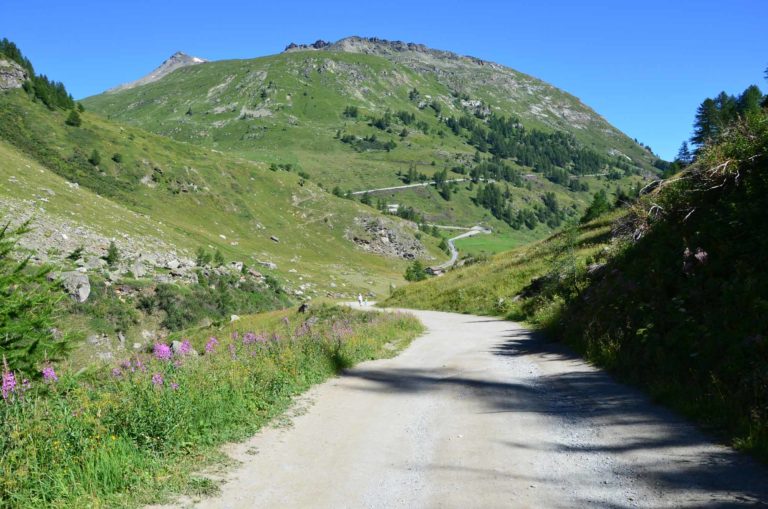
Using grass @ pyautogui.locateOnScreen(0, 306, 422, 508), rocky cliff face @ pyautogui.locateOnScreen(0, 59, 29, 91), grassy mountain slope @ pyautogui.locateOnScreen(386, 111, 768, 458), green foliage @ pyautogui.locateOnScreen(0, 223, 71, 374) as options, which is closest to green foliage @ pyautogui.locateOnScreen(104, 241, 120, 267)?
green foliage @ pyautogui.locateOnScreen(0, 223, 71, 374)

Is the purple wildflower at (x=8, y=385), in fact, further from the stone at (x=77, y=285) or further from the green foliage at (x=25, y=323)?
the stone at (x=77, y=285)

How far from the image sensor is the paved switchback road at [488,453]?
5227mm

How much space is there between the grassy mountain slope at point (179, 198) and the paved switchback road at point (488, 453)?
4548 centimetres

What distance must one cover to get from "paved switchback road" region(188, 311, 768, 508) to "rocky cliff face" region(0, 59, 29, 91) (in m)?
105

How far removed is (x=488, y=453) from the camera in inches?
254

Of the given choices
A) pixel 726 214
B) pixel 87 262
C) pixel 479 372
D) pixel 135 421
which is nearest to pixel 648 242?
pixel 726 214

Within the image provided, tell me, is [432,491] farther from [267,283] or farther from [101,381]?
[267,283]

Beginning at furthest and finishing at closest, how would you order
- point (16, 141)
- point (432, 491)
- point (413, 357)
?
point (16, 141), point (413, 357), point (432, 491)

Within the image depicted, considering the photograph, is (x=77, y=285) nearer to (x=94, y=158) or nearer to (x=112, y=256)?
(x=112, y=256)

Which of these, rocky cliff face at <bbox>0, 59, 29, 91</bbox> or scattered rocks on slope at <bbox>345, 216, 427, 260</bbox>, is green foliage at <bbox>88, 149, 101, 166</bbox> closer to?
rocky cliff face at <bbox>0, 59, 29, 91</bbox>

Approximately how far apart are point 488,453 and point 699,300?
6234 millimetres

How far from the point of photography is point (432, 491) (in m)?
5.42

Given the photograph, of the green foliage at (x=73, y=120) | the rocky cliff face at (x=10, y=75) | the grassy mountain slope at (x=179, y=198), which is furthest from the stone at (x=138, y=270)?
the rocky cliff face at (x=10, y=75)

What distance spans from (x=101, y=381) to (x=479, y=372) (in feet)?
25.5
